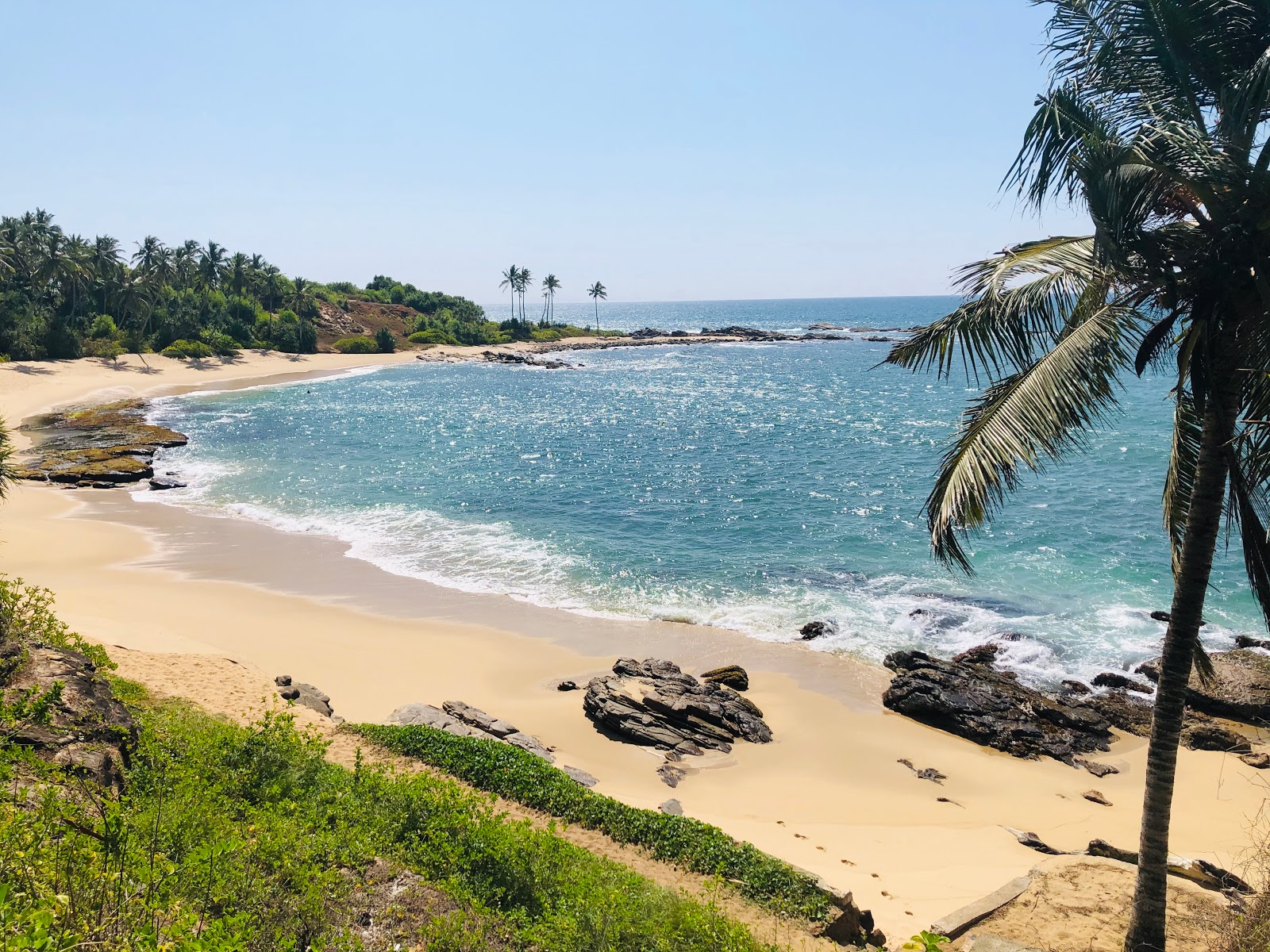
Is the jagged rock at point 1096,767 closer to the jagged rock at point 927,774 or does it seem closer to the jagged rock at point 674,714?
the jagged rock at point 927,774

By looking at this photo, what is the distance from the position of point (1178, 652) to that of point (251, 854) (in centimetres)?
878

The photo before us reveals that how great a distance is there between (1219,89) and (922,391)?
80638 millimetres

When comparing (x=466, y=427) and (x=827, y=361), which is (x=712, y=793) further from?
(x=827, y=361)

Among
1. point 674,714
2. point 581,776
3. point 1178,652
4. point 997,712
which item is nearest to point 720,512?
point 997,712

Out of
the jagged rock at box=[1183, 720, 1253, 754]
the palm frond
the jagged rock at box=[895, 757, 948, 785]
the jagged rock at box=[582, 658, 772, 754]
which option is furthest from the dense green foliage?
the jagged rock at box=[1183, 720, 1253, 754]

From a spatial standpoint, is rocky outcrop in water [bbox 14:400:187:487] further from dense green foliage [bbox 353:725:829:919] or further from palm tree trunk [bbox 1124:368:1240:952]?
palm tree trunk [bbox 1124:368:1240:952]

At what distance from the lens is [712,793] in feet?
46.6

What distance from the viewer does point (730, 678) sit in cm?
1855

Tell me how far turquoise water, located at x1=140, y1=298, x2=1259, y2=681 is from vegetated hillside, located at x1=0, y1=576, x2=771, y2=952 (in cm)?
1375

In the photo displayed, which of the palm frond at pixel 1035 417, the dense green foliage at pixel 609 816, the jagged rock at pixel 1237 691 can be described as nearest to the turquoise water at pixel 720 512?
the jagged rock at pixel 1237 691

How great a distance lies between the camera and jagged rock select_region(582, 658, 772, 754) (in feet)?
52.5

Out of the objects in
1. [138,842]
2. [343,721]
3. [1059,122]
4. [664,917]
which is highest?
[1059,122]

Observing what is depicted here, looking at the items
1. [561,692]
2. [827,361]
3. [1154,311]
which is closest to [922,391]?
[827,361]

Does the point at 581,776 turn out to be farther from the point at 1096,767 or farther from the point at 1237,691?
the point at 1237,691
